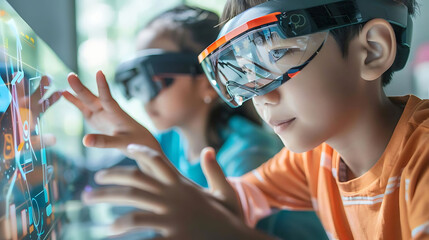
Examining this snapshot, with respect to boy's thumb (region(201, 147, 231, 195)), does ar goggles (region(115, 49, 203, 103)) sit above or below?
above

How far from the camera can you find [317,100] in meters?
0.55

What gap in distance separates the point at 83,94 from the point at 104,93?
0.04m

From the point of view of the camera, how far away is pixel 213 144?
111 centimetres

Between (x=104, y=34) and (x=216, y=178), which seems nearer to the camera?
(x=216, y=178)

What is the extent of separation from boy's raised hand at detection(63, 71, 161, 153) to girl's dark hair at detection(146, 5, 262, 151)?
0.39 m

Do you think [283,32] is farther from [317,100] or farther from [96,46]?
[96,46]

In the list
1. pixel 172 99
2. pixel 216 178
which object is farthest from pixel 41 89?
pixel 172 99

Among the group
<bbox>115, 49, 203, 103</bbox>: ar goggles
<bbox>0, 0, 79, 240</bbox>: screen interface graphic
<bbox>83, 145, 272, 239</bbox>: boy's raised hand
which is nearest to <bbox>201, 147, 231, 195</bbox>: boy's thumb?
<bbox>83, 145, 272, 239</bbox>: boy's raised hand

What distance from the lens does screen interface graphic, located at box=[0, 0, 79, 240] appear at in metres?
0.36

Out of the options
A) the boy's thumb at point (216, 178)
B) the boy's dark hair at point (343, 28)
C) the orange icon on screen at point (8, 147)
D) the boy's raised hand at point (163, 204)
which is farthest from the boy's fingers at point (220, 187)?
the orange icon on screen at point (8, 147)

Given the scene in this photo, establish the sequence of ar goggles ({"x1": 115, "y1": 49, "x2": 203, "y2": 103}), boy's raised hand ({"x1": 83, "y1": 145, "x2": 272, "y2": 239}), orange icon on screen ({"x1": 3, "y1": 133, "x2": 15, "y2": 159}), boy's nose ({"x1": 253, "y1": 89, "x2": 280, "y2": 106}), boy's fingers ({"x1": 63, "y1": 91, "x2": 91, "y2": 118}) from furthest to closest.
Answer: ar goggles ({"x1": 115, "y1": 49, "x2": 203, "y2": 103}) → boy's fingers ({"x1": 63, "y1": 91, "x2": 91, "y2": 118}) → boy's nose ({"x1": 253, "y1": 89, "x2": 280, "y2": 106}) → boy's raised hand ({"x1": 83, "y1": 145, "x2": 272, "y2": 239}) → orange icon on screen ({"x1": 3, "y1": 133, "x2": 15, "y2": 159})

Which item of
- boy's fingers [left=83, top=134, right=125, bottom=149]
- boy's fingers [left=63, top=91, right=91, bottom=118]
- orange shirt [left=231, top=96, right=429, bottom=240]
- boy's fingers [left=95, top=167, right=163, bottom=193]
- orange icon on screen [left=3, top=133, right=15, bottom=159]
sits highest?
boy's fingers [left=63, top=91, right=91, bottom=118]

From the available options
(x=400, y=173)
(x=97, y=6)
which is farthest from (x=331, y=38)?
(x=97, y=6)

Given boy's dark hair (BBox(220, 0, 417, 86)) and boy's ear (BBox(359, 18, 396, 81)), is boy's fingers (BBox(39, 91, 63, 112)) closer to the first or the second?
boy's dark hair (BBox(220, 0, 417, 86))
